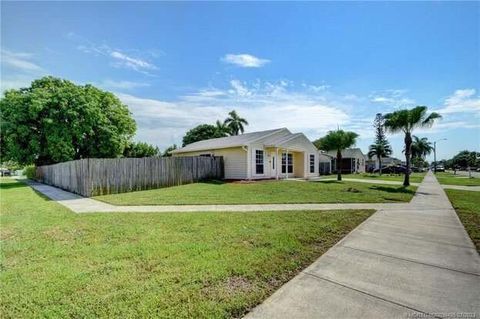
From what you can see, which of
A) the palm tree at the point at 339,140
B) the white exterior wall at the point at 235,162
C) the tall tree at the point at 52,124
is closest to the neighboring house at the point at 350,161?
the palm tree at the point at 339,140

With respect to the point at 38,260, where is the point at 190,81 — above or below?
above

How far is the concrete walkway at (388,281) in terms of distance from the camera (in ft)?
9.18

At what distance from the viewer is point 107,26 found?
10.9 meters

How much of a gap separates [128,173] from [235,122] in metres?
32.5

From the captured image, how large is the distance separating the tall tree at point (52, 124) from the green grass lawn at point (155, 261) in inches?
794

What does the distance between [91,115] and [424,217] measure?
27.5 m

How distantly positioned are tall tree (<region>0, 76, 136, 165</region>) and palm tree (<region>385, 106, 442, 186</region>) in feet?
84.6

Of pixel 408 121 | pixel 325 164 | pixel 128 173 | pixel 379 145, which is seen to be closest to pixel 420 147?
pixel 379 145

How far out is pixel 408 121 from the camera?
59.2 feet

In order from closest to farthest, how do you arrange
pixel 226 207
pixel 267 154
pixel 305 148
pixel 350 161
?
pixel 226 207
pixel 267 154
pixel 305 148
pixel 350 161

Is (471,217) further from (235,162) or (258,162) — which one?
(235,162)

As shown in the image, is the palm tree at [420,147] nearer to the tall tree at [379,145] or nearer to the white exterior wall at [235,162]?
the tall tree at [379,145]

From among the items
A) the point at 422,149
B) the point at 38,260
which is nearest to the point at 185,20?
the point at 38,260

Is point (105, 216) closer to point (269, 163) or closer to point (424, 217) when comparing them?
point (424, 217)
